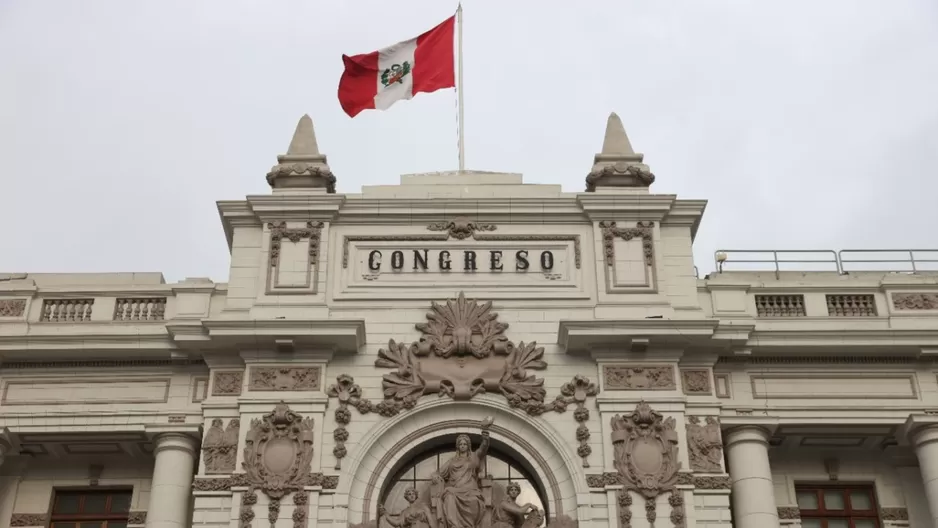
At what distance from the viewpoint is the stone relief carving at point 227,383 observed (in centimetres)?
2511

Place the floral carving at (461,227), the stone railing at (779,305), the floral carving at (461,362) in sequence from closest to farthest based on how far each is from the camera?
the floral carving at (461,362)
the stone railing at (779,305)
the floral carving at (461,227)

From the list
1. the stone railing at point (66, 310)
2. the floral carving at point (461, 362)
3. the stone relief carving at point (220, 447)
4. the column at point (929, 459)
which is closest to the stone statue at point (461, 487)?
the floral carving at point (461, 362)

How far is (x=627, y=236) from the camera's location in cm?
2653

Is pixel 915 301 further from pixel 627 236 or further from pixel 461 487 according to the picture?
pixel 461 487

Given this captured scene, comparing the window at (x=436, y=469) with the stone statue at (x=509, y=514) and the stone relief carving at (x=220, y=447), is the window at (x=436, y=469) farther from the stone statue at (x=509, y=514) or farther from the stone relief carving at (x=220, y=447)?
the stone relief carving at (x=220, y=447)

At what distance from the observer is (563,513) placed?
78.4ft

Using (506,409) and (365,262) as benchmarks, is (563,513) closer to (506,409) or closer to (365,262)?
(506,409)

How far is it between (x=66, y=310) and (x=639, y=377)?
12.5m

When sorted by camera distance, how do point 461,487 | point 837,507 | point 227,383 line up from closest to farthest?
1. point 461,487
2. point 227,383
3. point 837,507

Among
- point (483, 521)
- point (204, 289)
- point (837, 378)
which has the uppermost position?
point (204, 289)

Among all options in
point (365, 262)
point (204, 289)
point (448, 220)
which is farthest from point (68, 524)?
point (448, 220)

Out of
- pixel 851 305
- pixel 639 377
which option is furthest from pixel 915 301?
pixel 639 377

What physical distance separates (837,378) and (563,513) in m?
6.63

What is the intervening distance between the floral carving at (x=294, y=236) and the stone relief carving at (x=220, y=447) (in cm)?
374
